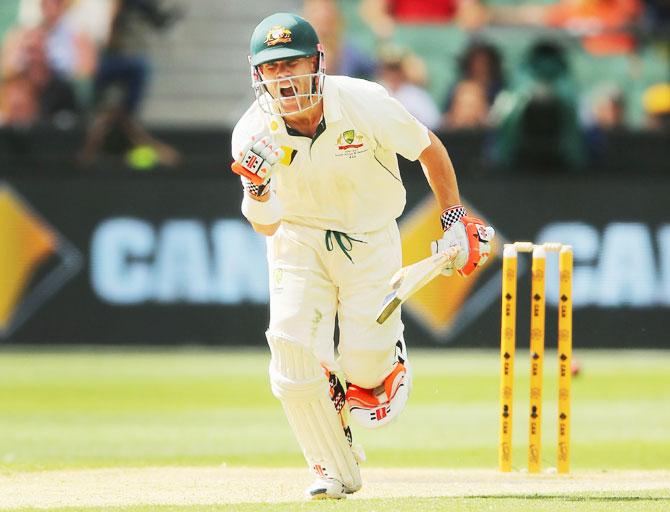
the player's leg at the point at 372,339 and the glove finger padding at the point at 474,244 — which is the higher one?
the glove finger padding at the point at 474,244

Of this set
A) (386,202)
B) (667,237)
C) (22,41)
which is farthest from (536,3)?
(386,202)

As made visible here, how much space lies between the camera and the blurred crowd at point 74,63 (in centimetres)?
1198

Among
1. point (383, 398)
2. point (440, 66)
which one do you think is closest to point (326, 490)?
point (383, 398)

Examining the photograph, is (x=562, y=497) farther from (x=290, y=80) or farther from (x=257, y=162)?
(x=290, y=80)

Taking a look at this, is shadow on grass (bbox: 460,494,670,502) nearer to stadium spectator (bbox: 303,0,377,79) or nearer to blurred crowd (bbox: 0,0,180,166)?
stadium spectator (bbox: 303,0,377,79)

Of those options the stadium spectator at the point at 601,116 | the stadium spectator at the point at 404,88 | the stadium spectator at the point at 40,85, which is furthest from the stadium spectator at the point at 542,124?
the stadium spectator at the point at 40,85

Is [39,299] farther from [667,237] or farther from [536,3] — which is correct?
[536,3]

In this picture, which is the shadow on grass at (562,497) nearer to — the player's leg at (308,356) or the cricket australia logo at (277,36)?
the player's leg at (308,356)

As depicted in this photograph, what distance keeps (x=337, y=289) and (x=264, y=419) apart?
3158 millimetres

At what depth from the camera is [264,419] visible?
27.0 feet

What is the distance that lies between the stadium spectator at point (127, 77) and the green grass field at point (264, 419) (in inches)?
66.8

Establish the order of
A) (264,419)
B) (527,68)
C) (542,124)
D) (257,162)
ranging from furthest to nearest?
(527,68) → (542,124) → (264,419) → (257,162)

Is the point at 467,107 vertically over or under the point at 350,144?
under

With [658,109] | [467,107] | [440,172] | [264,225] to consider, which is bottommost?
[658,109]
